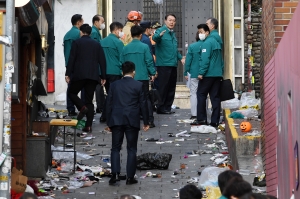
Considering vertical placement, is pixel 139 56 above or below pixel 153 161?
above

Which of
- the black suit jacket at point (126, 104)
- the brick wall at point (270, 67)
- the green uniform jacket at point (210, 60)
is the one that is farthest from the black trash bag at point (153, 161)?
the green uniform jacket at point (210, 60)

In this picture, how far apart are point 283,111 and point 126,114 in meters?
3.38

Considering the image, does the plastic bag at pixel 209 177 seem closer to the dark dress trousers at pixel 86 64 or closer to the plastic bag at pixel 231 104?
the dark dress trousers at pixel 86 64

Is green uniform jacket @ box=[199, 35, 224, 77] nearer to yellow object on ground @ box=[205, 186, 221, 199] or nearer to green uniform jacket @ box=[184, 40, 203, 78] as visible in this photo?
green uniform jacket @ box=[184, 40, 203, 78]

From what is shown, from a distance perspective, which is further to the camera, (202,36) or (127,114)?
(202,36)

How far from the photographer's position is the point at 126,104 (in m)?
14.4

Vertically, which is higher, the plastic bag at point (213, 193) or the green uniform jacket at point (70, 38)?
the green uniform jacket at point (70, 38)

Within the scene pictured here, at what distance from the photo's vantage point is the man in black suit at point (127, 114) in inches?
563

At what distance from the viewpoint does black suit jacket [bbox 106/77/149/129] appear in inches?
563

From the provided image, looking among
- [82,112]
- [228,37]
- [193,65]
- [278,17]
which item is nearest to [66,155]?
[82,112]

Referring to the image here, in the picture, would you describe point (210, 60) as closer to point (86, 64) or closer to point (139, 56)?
point (139, 56)

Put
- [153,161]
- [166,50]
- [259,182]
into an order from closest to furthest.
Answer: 1. [259,182]
2. [153,161]
3. [166,50]

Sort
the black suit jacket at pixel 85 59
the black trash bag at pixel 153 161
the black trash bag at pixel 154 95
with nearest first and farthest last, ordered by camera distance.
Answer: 1. the black trash bag at pixel 153 161
2. the black suit jacket at pixel 85 59
3. the black trash bag at pixel 154 95

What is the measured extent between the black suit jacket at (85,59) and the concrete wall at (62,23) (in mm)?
6531
